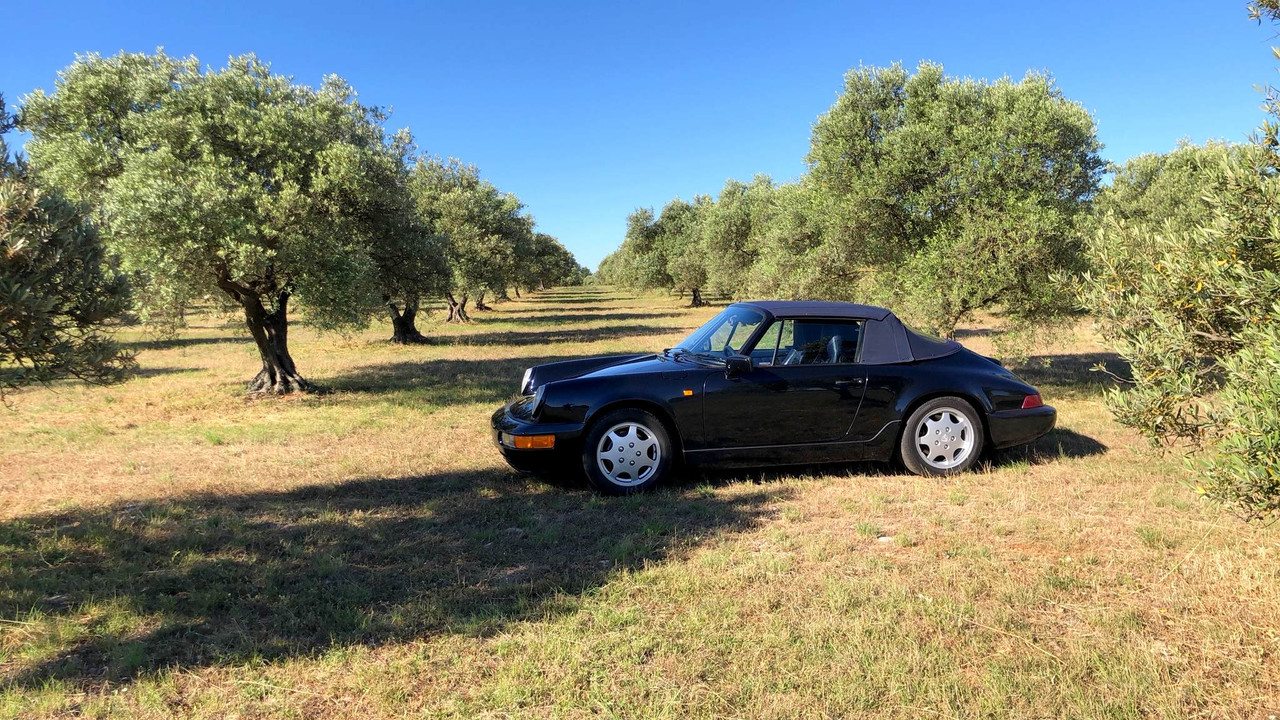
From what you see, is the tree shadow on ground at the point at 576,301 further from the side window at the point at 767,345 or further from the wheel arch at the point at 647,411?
the wheel arch at the point at 647,411

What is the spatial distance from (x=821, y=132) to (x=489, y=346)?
13924 millimetres

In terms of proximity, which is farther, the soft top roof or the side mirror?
the soft top roof

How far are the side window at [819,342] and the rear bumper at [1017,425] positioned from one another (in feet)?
4.84

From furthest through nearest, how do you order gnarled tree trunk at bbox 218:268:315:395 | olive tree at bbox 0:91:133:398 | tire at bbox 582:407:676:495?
1. gnarled tree trunk at bbox 218:268:315:395
2. tire at bbox 582:407:676:495
3. olive tree at bbox 0:91:133:398

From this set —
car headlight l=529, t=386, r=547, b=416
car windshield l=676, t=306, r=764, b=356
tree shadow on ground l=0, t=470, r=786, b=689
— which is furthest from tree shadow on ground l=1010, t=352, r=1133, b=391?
tree shadow on ground l=0, t=470, r=786, b=689

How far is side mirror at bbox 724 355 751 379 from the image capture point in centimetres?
592

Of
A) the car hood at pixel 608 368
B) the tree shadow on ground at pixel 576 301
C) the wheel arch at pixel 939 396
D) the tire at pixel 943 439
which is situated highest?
the tree shadow on ground at pixel 576 301

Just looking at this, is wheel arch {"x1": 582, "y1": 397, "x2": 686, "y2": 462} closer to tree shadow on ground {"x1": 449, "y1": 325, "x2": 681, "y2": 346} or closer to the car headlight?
the car headlight

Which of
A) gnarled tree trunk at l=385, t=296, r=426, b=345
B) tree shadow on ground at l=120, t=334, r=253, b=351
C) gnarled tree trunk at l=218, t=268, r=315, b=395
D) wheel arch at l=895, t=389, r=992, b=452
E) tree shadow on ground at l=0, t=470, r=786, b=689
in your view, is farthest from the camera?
tree shadow on ground at l=120, t=334, r=253, b=351

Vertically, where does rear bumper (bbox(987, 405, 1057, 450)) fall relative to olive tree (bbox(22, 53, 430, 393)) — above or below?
below

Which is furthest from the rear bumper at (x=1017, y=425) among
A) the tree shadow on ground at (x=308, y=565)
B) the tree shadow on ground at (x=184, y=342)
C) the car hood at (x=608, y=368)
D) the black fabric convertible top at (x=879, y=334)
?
the tree shadow on ground at (x=184, y=342)

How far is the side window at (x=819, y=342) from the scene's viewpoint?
630 cm

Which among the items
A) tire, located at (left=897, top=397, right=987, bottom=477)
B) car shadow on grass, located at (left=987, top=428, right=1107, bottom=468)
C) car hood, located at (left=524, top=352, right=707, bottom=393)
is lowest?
car shadow on grass, located at (left=987, top=428, right=1107, bottom=468)

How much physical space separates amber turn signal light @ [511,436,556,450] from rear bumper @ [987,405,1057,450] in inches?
162
